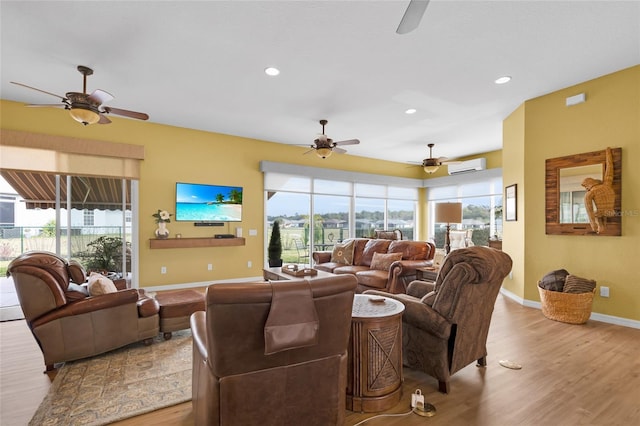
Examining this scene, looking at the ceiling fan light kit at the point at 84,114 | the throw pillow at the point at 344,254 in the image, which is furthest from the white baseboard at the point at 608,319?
the ceiling fan light kit at the point at 84,114

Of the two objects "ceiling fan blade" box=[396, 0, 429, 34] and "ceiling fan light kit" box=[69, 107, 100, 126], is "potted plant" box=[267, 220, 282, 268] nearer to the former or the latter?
"ceiling fan light kit" box=[69, 107, 100, 126]

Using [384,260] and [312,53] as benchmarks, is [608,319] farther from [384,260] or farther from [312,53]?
[312,53]

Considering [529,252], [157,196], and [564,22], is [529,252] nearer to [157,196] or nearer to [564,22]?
[564,22]

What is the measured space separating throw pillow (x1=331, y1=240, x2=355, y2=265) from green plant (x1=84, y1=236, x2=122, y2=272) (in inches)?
143

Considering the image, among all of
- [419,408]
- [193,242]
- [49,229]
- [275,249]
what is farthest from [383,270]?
[49,229]

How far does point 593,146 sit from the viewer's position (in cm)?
384

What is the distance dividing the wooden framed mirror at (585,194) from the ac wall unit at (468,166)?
10.6 feet

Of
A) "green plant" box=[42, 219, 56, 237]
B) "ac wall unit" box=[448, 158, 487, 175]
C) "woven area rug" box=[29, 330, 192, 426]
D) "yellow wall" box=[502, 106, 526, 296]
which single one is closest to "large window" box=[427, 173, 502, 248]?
"ac wall unit" box=[448, 158, 487, 175]

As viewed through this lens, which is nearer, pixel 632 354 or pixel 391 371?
pixel 391 371

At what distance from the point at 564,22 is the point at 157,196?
578 centimetres

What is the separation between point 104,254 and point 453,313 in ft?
17.3

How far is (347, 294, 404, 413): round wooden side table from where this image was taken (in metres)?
1.96

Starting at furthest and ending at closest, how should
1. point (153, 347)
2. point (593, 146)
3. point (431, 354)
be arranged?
1. point (593, 146)
2. point (153, 347)
3. point (431, 354)

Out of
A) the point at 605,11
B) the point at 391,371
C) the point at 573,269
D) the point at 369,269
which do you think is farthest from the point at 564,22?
the point at 369,269
